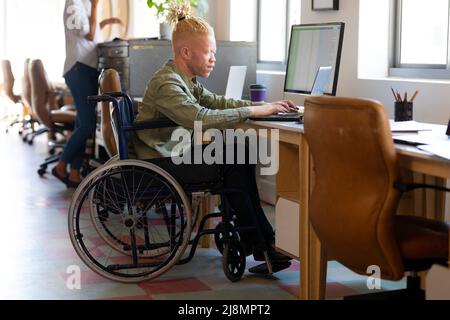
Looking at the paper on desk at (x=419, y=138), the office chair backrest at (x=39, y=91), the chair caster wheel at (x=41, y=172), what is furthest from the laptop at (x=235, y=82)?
the office chair backrest at (x=39, y=91)

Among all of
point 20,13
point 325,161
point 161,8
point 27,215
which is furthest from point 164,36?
point 20,13

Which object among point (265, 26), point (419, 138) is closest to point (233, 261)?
point (419, 138)

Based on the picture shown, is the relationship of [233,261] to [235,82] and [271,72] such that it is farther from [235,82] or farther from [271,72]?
[271,72]

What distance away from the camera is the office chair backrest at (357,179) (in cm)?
265

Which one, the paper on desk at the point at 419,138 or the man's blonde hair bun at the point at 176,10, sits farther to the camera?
the man's blonde hair bun at the point at 176,10

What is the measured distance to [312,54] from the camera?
13.8 feet

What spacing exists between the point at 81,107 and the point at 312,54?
273 cm

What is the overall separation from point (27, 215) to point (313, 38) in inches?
91.9

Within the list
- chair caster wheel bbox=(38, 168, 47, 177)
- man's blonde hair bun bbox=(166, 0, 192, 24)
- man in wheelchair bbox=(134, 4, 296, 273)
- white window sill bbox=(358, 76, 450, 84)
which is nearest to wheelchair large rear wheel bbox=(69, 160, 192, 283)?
man in wheelchair bbox=(134, 4, 296, 273)

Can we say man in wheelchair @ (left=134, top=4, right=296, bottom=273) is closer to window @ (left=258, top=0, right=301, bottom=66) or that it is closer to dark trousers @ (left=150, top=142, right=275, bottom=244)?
dark trousers @ (left=150, top=142, right=275, bottom=244)

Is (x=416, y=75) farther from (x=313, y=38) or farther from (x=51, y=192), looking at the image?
(x=51, y=192)

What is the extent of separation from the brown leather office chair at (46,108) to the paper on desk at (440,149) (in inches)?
213

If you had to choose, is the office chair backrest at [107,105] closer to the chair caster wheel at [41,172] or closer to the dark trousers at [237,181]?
the dark trousers at [237,181]
